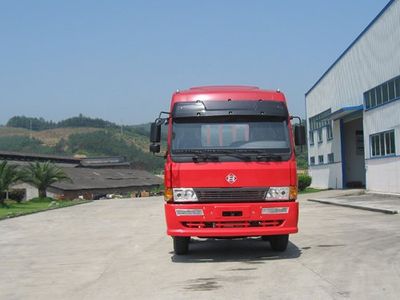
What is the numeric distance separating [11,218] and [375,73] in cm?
2092

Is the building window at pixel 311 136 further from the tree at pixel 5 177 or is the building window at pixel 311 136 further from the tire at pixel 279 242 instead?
the tire at pixel 279 242

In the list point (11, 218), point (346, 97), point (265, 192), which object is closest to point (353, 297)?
point (265, 192)

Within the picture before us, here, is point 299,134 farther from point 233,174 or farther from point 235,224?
point 235,224

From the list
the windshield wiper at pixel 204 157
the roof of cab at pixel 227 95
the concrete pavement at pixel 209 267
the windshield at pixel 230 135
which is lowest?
the concrete pavement at pixel 209 267

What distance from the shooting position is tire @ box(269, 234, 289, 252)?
1138cm

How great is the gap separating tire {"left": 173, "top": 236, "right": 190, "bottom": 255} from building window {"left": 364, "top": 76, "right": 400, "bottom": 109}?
20.4m

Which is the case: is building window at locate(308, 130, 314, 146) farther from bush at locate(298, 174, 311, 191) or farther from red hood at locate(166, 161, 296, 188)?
red hood at locate(166, 161, 296, 188)

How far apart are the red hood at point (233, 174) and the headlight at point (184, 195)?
0.09 metres

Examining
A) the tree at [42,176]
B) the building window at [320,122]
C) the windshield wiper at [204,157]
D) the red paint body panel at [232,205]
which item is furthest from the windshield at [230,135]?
the tree at [42,176]

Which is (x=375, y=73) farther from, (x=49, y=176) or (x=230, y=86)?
(x=49, y=176)

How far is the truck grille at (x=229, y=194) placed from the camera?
10414mm

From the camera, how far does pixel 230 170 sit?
10.4m

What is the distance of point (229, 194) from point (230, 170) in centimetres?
43

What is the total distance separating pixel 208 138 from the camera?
10.9m
